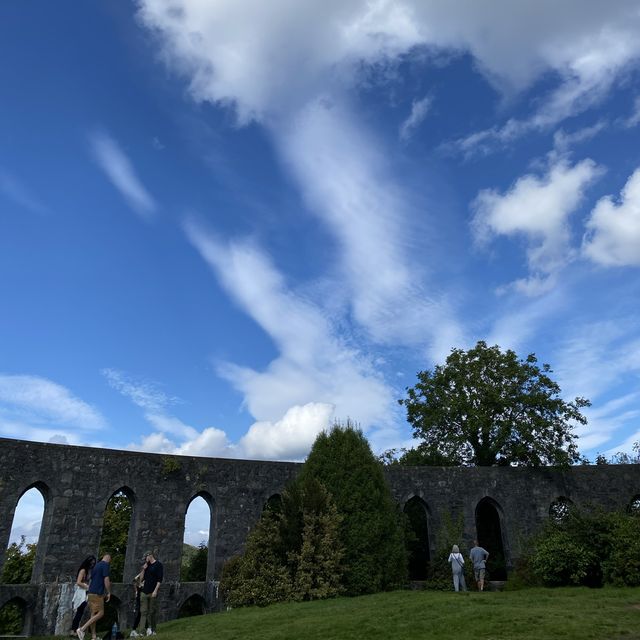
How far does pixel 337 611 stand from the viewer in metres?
12.1

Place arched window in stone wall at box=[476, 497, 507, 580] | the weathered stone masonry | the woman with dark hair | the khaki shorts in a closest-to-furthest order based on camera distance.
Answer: the khaki shorts
the woman with dark hair
the weathered stone masonry
arched window in stone wall at box=[476, 497, 507, 580]

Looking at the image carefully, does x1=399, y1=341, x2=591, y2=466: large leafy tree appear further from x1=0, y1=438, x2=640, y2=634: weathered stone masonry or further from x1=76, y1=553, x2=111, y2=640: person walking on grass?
x1=76, y1=553, x2=111, y2=640: person walking on grass

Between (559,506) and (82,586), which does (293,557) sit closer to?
(82,586)

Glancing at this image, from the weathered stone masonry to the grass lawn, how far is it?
5571 millimetres

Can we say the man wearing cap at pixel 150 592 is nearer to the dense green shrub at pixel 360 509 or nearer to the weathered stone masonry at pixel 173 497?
the dense green shrub at pixel 360 509

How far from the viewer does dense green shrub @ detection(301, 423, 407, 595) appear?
51.6 ft

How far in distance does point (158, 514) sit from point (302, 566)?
22.6 feet

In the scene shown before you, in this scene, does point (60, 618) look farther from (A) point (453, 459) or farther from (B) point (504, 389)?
(B) point (504, 389)

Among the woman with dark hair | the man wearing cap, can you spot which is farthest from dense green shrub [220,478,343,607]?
the woman with dark hair

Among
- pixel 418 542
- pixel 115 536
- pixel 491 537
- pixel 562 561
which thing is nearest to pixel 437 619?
pixel 562 561

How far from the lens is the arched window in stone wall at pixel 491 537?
80.3 feet

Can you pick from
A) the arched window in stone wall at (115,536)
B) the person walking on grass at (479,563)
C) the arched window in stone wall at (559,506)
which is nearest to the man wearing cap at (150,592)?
the person walking on grass at (479,563)

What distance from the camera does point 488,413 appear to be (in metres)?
27.7

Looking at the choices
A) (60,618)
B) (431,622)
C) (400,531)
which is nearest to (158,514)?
(60,618)
